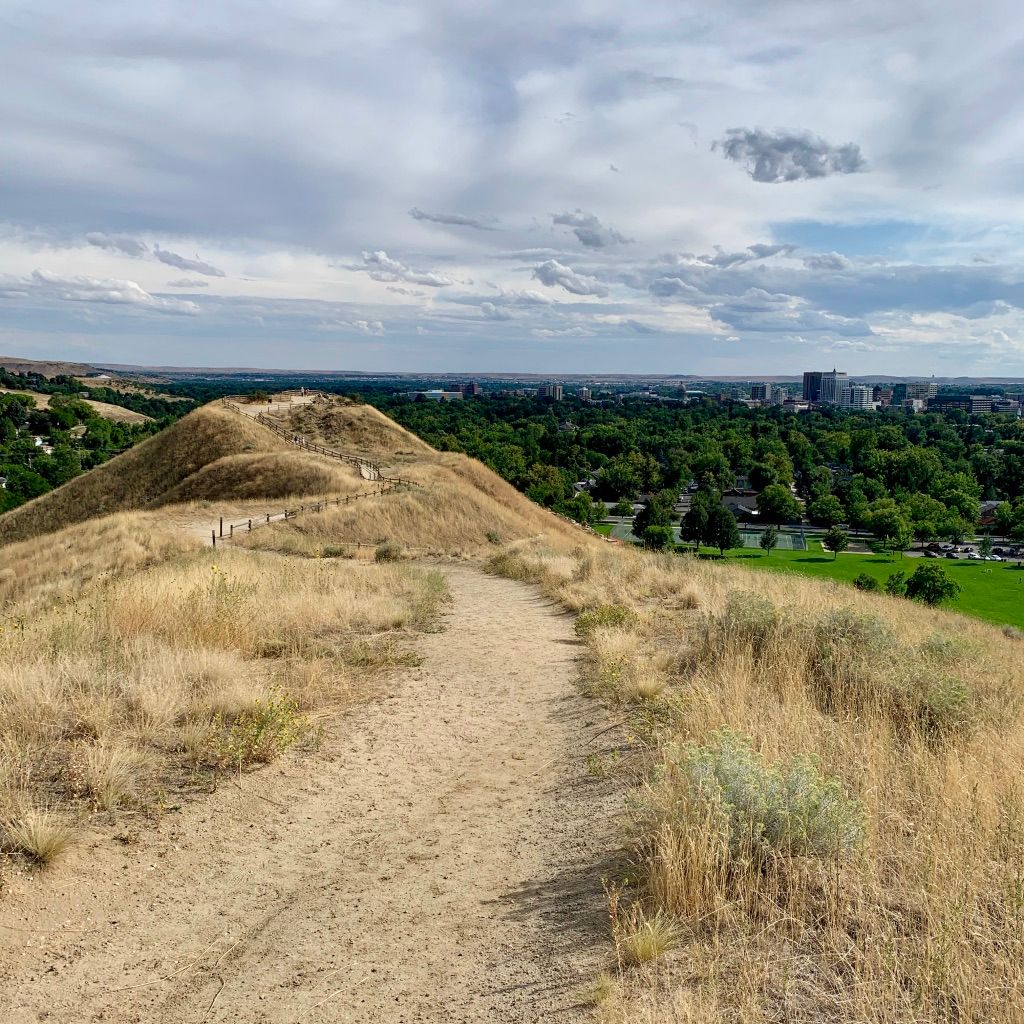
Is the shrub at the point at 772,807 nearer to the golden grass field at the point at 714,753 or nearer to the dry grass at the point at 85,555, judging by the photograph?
the golden grass field at the point at 714,753

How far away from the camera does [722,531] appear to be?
95938mm

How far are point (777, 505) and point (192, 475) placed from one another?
95059 millimetres

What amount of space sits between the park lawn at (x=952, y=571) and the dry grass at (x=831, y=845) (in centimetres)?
6203

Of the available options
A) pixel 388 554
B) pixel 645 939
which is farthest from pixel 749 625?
pixel 388 554

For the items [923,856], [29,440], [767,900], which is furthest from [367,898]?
[29,440]

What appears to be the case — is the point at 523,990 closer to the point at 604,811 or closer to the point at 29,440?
the point at 604,811

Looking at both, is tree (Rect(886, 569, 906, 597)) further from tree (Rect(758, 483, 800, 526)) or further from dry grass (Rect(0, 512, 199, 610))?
dry grass (Rect(0, 512, 199, 610))

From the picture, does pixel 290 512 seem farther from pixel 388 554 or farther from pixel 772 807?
pixel 772 807

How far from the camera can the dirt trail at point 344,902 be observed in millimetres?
3588

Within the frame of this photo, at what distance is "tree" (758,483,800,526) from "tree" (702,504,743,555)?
20.2 meters

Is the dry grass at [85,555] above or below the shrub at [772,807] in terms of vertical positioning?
below

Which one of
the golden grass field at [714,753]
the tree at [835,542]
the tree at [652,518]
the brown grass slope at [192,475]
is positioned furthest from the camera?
the tree at [652,518]

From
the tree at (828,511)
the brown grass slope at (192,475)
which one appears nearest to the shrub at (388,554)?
the brown grass slope at (192,475)

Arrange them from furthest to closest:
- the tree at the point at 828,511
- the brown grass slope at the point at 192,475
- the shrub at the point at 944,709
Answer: the tree at the point at 828,511 < the brown grass slope at the point at 192,475 < the shrub at the point at 944,709
